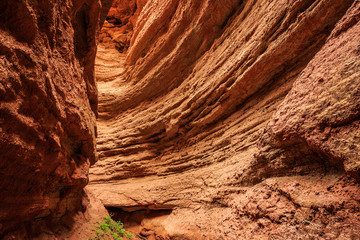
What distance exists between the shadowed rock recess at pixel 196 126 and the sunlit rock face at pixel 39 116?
2cm

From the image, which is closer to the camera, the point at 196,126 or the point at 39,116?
the point at 39,116

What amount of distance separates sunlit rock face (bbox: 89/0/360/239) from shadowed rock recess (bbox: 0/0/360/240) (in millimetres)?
22

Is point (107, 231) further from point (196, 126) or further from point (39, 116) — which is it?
point (196, 126)

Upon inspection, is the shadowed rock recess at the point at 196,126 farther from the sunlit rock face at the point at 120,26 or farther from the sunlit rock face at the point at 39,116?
the sunlit rock face at the point at 120,26

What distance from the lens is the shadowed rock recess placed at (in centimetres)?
191

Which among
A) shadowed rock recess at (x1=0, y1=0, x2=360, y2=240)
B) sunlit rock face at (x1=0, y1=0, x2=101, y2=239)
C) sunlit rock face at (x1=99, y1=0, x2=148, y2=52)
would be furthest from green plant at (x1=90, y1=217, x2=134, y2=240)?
sunlit rock face at (x1=99, y1=0, x2=148, y2=52)

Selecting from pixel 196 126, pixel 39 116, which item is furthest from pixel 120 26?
pixel 39 116

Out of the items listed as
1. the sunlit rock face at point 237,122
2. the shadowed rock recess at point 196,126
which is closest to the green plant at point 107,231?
the shadowed rock recess at point 196,126

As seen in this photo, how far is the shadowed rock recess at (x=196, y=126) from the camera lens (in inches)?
75.4

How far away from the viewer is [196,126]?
5.70 metres

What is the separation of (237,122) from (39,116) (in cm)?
393

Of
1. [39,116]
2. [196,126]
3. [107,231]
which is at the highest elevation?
[196,126]

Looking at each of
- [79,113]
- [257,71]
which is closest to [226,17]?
[257,71]

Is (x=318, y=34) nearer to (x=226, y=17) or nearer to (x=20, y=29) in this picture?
(x=226, y=17)
